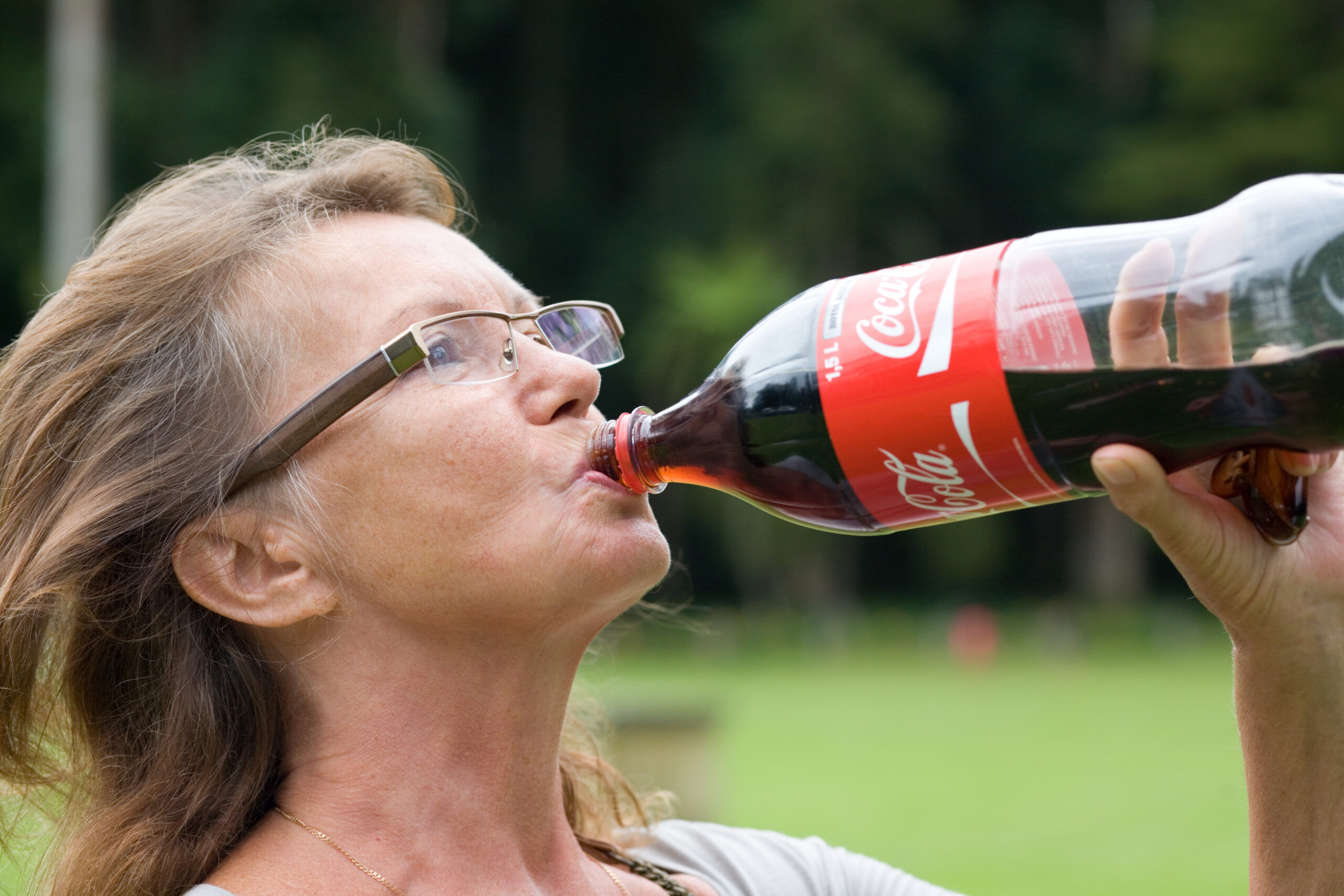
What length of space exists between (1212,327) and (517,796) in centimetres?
123

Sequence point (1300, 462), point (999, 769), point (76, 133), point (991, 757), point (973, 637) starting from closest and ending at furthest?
point (1300, 462) < point (999, 769) < point (991, 757) < point (76, 133) < point (973, 637)

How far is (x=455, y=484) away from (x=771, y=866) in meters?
0.88

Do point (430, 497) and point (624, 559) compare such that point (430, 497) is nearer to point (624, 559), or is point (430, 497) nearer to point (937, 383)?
point (624, 559)

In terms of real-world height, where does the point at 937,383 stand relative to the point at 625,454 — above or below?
above

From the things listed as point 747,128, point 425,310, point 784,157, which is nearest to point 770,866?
point 425,310

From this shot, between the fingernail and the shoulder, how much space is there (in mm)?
932

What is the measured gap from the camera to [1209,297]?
6.26 feet

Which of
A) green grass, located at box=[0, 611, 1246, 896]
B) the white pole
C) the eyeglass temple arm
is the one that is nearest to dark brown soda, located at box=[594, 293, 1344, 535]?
the eyeglass temple arm

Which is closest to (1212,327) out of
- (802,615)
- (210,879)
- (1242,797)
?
(210,879)

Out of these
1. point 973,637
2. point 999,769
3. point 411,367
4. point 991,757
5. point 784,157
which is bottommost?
point 973,637

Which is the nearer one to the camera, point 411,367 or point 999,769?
point 411,367

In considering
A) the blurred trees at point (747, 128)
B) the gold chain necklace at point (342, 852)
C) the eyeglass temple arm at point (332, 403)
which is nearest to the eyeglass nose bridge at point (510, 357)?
the eyeglass temple arm at point (332, 403)

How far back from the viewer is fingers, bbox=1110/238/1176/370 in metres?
1.90

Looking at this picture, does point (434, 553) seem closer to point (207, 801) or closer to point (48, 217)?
point (207, 801)
